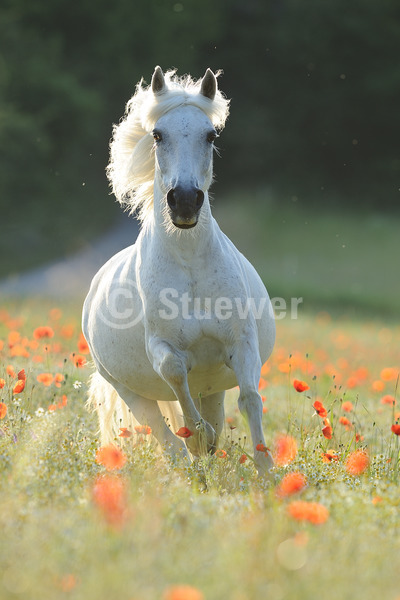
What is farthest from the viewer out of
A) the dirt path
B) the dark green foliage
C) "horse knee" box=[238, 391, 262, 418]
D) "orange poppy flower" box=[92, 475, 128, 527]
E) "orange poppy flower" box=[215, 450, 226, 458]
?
the dark green foliage

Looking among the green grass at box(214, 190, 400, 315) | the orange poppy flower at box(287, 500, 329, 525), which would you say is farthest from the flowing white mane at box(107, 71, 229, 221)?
the green grass at box(214, 190, 400, 315)

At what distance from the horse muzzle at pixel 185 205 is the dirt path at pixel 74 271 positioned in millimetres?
12658

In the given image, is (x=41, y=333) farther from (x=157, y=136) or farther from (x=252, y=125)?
(x=252, y=125)

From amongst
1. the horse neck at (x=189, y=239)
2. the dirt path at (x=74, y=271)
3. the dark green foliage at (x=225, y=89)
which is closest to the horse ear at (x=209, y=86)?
the horse neck at (x=189, y=239)

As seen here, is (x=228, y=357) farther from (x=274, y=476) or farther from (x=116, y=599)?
(x=116, y=599)

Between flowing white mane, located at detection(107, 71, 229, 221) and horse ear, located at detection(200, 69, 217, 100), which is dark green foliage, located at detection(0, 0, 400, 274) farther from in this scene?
horse ear, located at detection(200, 69, 217, 100)

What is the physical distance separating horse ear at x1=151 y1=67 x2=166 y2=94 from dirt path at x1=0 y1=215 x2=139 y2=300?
12.1 meters

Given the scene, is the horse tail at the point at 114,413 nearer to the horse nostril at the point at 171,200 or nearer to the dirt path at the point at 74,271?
the horse nostril at the point at 171,200

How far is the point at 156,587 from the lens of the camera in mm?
2623

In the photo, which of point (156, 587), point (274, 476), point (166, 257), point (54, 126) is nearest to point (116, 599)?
point (156, 587)

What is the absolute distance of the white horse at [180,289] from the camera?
16.0 ft

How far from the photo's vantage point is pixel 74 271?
84.6 feet

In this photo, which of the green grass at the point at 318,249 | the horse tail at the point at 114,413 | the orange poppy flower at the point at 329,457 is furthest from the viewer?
the green grass at the point at 318,249

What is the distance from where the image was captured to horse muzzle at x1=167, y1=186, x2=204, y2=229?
180 inches
